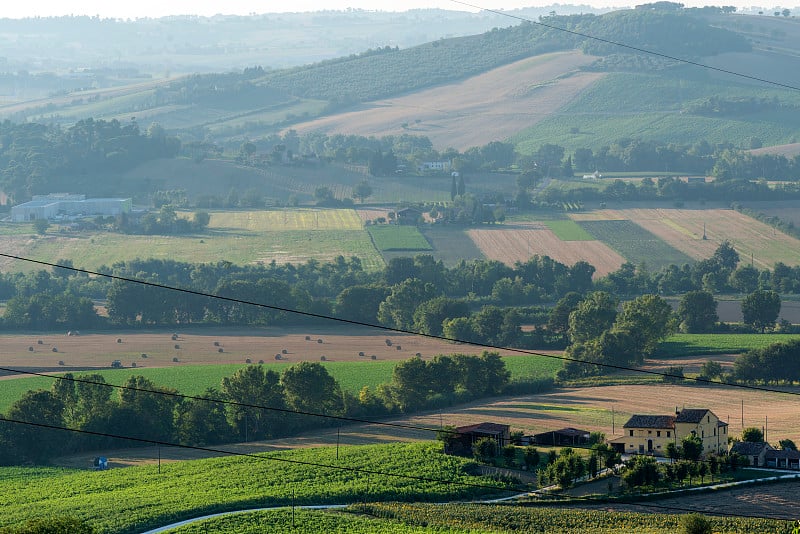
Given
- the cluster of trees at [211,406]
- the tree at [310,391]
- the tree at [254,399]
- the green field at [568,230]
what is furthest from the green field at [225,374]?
the green field at [568,230]

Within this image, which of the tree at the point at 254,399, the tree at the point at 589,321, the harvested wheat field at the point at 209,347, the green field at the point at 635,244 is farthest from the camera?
the green field at the point at 635,244

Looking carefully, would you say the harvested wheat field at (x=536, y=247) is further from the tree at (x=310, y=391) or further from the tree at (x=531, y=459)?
the tree at (x=531, y=459)

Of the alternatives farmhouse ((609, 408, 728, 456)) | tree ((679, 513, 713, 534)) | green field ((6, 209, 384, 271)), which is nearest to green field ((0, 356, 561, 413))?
farmhouse ((609, 408, 728, 456))

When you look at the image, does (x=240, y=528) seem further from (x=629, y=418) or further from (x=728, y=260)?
(x=728, y=260)

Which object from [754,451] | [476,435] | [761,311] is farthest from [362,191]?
[754,451]

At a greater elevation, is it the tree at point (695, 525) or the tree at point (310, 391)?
the tree at point (310, 391)

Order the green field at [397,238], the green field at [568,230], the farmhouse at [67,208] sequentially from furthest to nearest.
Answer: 1. the farmhouse at [67,208]
2. the green field at [568,230]
3. the green field at [397,238]

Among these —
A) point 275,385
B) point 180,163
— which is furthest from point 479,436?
point 180,163

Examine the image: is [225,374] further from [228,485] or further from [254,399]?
[228,485]
